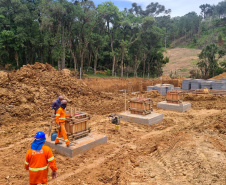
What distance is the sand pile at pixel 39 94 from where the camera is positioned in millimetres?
10969

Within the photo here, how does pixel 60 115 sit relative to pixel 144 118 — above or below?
above

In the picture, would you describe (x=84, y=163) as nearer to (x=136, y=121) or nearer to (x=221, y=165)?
(x=221, y=165)

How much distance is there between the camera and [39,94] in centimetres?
1285

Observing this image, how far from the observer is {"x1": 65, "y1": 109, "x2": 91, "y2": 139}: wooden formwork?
6312mm

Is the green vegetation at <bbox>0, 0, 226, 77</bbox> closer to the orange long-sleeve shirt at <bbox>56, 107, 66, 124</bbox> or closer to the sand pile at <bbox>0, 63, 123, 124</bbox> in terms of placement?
the sand pile at <bbox>0, 63, 123, 124</bbox>

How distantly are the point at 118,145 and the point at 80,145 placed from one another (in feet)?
4.98

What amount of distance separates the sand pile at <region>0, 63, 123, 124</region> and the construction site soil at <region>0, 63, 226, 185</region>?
0.05 metres

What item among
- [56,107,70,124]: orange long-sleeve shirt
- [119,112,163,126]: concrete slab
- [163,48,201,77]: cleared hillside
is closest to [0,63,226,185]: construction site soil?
[119,112,163,126]: concrete slab

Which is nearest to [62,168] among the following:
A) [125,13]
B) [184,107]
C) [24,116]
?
[24,116]

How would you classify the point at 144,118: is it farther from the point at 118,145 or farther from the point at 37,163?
the point at 37,163

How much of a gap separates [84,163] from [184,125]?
602cm

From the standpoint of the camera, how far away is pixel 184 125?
9.71 metres

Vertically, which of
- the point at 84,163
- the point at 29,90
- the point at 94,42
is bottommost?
the point at 84,163

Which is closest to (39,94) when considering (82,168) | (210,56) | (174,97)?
(82,168)
